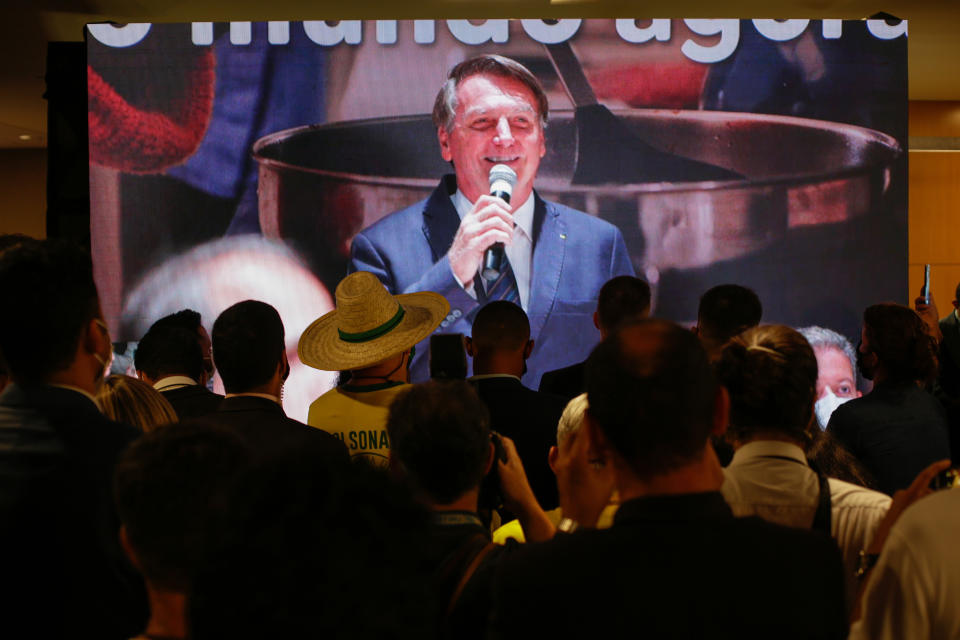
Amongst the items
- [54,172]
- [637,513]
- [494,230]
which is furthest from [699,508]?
[54,172]

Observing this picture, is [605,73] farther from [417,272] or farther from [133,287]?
[133,287]

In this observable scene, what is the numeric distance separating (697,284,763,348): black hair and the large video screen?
250 cm

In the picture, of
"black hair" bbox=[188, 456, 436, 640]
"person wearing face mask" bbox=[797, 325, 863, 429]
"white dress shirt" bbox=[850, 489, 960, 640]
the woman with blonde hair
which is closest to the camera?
"black hair" bbox=[188, 456, 436, 640]

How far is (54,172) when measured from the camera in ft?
17.6

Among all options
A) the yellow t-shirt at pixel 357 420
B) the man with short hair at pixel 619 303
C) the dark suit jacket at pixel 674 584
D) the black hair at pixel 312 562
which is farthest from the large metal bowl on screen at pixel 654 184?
the black hair at pixel 312 562

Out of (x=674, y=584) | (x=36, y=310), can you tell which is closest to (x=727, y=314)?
(x=674, y=584)

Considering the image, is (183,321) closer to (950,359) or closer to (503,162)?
(503,162)

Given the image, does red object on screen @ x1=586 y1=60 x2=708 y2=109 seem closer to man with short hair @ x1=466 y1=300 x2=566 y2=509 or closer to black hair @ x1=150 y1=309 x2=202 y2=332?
man with short hair @ x1=466 y1=300 x2=566 y2=509

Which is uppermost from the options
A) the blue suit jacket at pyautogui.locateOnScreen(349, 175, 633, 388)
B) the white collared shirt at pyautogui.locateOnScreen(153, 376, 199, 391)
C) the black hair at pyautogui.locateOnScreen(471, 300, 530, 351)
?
the blue suit jacket at pyautogui.locateOnScreen(349, 175, 633, 388)

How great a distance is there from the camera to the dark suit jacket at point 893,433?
2.32 m

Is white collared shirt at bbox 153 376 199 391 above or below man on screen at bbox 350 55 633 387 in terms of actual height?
below

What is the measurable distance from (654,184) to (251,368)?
139 inches

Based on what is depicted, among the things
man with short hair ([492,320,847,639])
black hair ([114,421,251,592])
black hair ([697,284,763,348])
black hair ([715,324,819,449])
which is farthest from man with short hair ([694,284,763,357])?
black hair ([114,421,251,592])

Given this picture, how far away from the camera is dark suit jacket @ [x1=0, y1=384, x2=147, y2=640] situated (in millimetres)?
1240
